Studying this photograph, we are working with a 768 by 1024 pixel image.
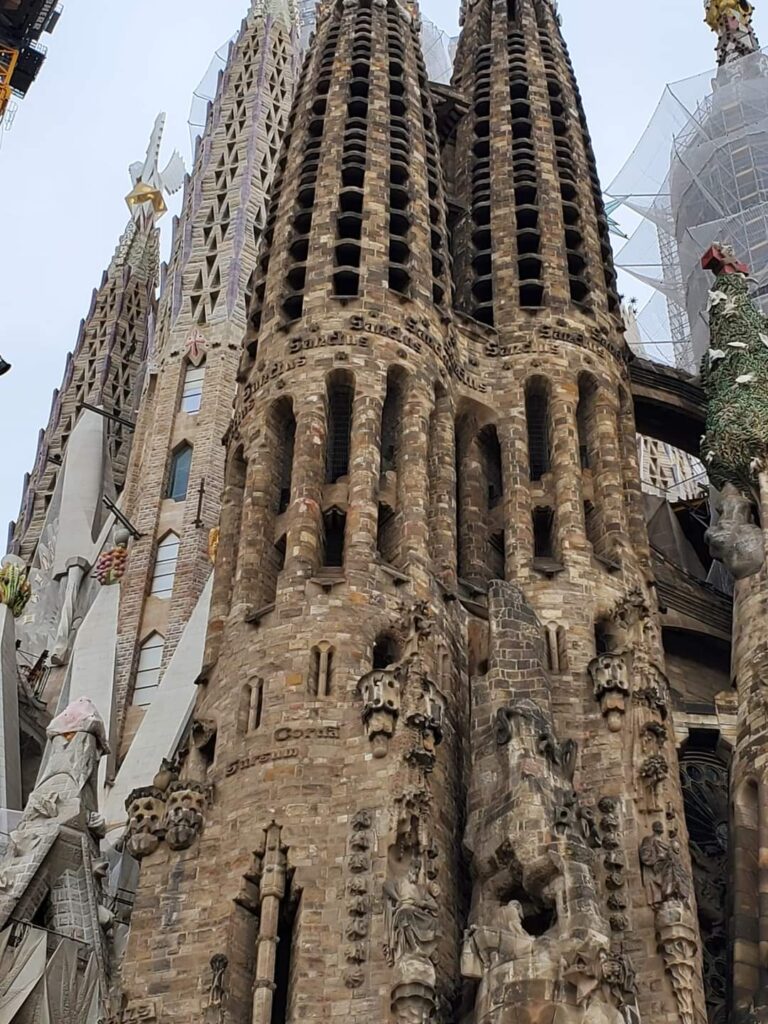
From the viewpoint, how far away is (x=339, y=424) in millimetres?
28516

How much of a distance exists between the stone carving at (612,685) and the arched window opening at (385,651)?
3250mm

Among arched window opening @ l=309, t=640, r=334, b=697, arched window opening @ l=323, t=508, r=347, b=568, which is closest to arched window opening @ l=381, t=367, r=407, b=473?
arched window opening @ l=323, t=508, r=347, b=568

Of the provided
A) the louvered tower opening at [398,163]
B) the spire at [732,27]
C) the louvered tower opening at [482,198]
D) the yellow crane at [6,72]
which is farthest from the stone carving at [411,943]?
the spire at [732,27]

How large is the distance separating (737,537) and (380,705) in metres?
8.81

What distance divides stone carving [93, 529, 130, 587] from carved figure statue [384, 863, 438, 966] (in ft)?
51.9

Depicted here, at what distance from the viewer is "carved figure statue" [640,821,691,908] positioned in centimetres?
2259

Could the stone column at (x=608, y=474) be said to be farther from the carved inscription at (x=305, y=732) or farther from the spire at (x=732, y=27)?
the spire at (x=732, y=27)

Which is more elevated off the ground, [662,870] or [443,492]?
[443,492]

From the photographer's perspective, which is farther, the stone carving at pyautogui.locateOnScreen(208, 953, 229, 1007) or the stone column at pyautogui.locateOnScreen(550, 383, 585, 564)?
the stone column at pyautogui.locateOnScreen(550, 383, 585, 564)

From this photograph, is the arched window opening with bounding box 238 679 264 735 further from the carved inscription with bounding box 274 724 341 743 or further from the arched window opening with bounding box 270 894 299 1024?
the arched window opening with bounding box 270 894 299 1024

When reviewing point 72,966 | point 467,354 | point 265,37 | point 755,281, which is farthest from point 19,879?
point 265,37

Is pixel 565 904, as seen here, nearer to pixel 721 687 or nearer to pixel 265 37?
pixel 721 687

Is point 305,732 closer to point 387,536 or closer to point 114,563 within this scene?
point 387,536

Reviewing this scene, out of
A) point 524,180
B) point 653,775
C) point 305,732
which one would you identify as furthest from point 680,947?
point 524,180
